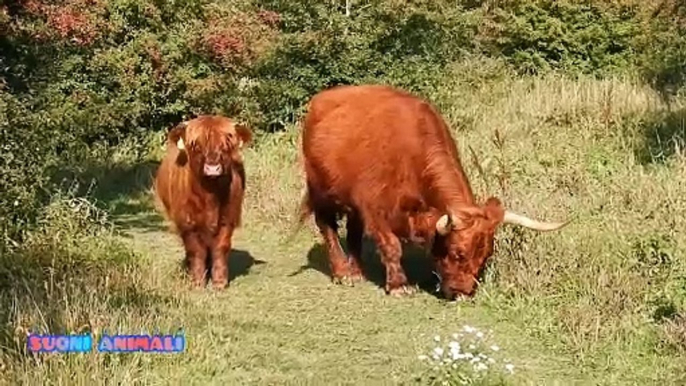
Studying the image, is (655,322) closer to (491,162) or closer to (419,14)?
(491,162)

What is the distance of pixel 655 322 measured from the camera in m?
7.32

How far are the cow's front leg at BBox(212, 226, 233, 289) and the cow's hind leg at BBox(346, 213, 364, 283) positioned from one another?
1233 millimetres

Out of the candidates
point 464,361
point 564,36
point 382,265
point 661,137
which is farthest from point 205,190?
point 564,36

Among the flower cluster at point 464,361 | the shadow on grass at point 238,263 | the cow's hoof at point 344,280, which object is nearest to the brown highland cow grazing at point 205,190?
the shadow on grass at point 238,263

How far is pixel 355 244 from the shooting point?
1004cm

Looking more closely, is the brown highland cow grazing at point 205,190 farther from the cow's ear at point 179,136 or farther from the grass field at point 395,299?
the grass field at point 395,299

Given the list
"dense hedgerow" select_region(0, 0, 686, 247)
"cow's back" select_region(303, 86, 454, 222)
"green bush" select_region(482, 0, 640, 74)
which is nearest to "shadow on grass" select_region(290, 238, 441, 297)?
"cow's back" select_region(303, 86, 454, 222)

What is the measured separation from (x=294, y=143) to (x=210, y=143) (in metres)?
7.04

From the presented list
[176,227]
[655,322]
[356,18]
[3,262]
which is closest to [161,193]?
[176,227]

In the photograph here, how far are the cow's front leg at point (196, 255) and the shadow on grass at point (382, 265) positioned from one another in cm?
112

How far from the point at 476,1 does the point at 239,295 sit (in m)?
14.5

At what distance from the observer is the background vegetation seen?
7211 mm

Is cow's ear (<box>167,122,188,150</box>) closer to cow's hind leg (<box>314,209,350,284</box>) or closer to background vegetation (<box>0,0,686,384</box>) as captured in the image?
background vegetation (<box>0,0,686,384</box>)

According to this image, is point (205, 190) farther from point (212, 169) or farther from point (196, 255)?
point (196, 255)
